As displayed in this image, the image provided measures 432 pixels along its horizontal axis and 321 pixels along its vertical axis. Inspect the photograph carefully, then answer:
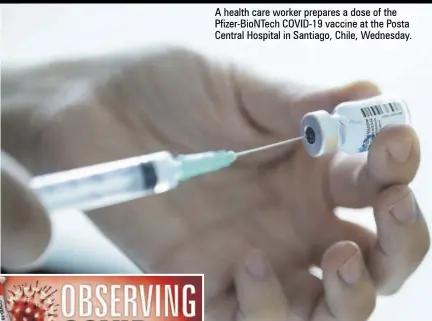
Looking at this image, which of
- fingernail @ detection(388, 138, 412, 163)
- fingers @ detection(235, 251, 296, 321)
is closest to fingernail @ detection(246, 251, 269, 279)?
fingers @ detection(235, 251, 296, 321)

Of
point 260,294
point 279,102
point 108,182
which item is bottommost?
point 260,294

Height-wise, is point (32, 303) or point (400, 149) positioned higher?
point (400, 149)

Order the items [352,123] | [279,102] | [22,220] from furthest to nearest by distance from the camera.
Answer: [279,102] → [352,123] → [22,220]

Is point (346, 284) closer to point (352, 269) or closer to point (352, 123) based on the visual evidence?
point (352, 269)

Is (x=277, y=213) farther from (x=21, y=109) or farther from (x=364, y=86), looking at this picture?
(x=21, y=109)

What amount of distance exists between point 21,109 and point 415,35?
22.2 inches

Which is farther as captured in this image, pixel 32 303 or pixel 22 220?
pixel 32 303

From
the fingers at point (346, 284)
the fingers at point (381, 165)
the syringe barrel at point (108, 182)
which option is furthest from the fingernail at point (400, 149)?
the syringe barrel at point (108, 182)

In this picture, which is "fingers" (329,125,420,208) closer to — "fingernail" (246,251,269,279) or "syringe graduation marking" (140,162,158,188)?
"fingernail" (246,251,269,279)

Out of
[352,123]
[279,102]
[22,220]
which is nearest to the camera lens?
[22,220]

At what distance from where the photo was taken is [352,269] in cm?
81

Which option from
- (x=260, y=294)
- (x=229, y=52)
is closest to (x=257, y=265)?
(x=260, y=294)

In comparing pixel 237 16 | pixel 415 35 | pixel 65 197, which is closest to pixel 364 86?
pixel 415 35

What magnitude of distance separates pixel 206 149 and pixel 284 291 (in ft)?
0.75
